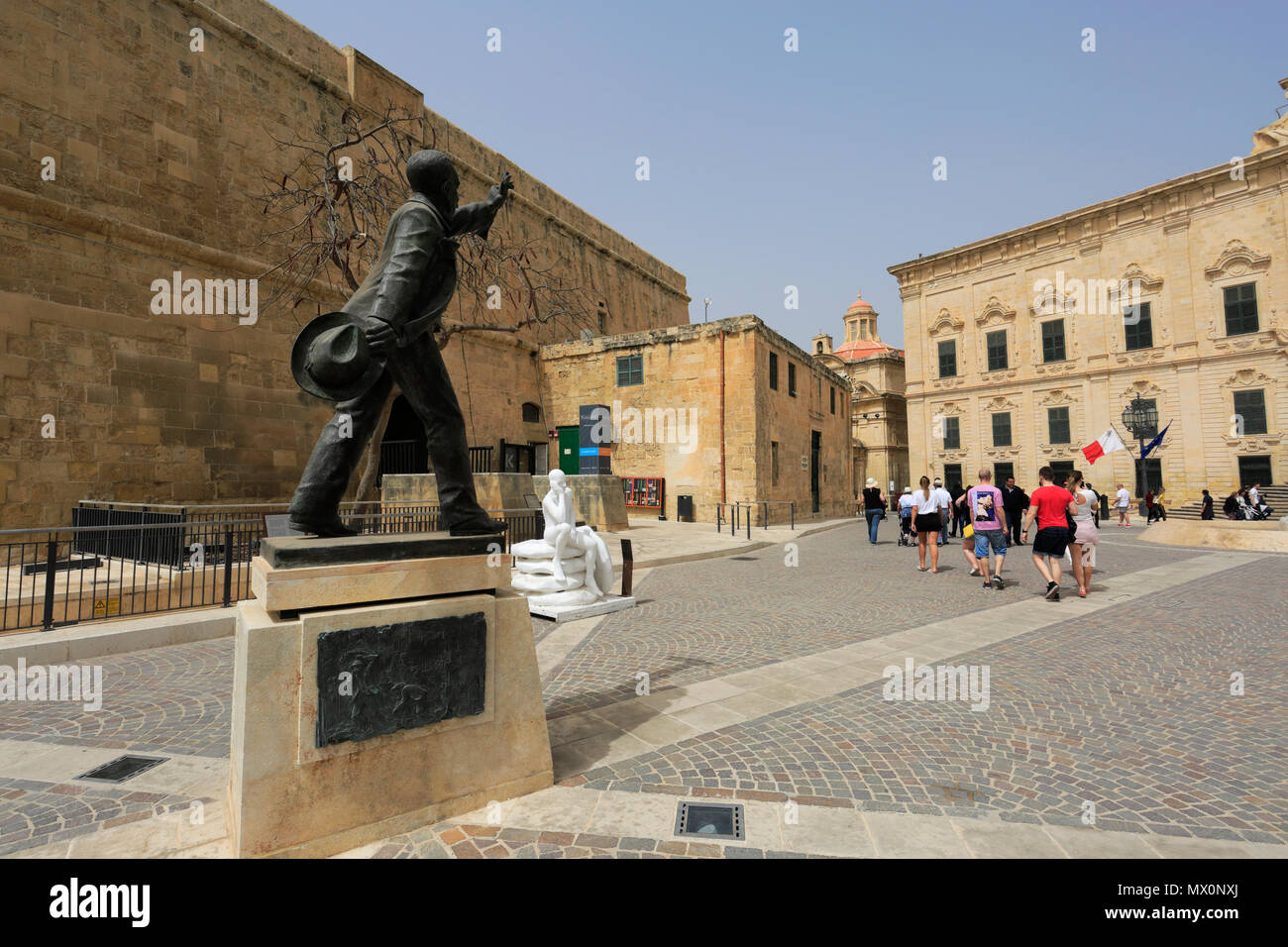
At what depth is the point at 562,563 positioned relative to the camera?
7.83m

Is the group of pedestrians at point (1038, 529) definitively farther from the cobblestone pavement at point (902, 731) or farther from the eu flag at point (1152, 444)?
the eu flag at point (1152, 444)

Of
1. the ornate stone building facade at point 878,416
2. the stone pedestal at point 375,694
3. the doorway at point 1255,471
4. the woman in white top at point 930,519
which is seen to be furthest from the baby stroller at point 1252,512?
Result: the stone pedestal at point 375,694

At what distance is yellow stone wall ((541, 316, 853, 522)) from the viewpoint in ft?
66.2

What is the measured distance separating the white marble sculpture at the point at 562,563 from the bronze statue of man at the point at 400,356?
426 cm

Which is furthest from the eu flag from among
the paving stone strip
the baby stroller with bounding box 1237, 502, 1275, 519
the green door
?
the green door

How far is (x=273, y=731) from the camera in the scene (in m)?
2.49

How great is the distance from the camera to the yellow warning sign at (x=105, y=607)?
6855mm

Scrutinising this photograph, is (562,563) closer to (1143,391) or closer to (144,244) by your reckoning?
(144,244)

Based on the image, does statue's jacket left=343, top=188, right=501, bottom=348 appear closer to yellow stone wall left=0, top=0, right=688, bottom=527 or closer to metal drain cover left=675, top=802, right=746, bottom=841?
metal drain cover left=675, top=802, right=746, bottom=841

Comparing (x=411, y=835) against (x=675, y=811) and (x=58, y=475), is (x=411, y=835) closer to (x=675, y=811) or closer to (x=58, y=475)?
(x=675, y=811)

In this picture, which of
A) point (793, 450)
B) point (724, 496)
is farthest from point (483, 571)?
point (793, 450)

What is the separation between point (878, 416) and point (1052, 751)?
50.0 meters

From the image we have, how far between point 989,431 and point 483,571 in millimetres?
37895

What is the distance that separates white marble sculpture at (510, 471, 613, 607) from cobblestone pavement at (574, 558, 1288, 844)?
408 centimetres
